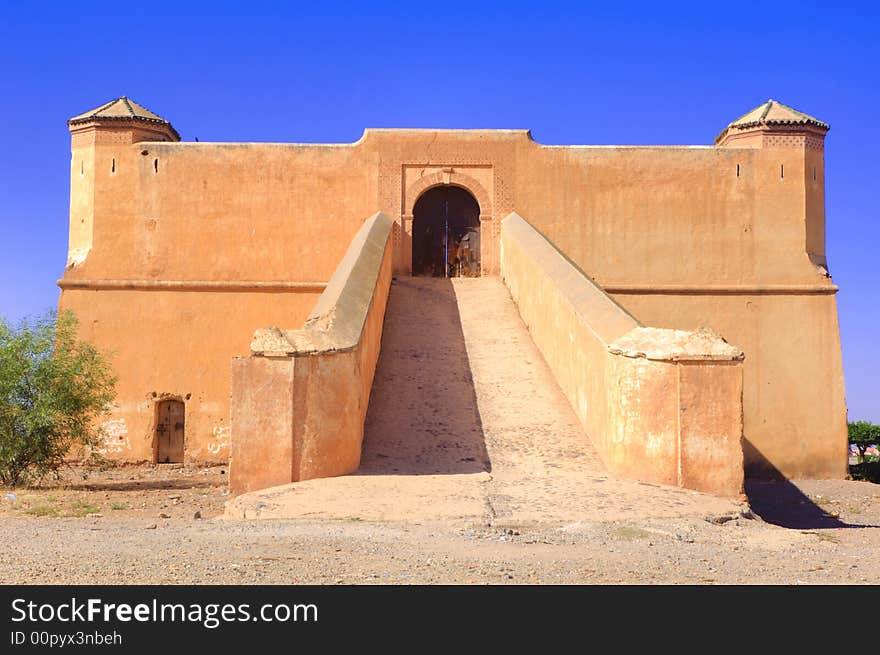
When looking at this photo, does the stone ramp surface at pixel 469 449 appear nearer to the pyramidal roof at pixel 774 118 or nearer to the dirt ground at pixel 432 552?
the dirt ground at pixel 432 552

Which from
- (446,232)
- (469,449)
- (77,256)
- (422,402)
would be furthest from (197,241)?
(469,449)

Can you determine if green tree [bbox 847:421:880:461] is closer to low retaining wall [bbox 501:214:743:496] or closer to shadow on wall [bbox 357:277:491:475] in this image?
shadow on wall [bbox 357:277:491:475]

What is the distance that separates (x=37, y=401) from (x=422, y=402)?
18.9 ft

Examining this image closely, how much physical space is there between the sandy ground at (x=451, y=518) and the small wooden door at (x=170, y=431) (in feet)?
10.1

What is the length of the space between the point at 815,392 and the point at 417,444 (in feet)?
33.8

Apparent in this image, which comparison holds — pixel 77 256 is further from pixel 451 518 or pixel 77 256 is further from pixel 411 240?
pixel 451 518

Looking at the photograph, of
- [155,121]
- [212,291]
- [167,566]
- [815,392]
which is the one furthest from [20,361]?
[815,392]

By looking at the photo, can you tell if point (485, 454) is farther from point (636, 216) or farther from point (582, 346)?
point (636, 216)

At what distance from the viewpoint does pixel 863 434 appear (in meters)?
27.7

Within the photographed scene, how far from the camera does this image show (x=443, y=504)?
804 centimetres

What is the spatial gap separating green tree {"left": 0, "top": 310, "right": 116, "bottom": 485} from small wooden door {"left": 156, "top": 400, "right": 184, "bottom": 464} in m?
3.51

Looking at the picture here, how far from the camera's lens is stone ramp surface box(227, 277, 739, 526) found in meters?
7.91

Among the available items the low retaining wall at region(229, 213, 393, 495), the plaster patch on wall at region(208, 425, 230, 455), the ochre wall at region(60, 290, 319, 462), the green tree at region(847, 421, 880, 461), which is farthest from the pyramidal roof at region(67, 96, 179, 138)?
the green tree at region(847, 421, 880, 461)

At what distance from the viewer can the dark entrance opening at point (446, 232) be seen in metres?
18.5
